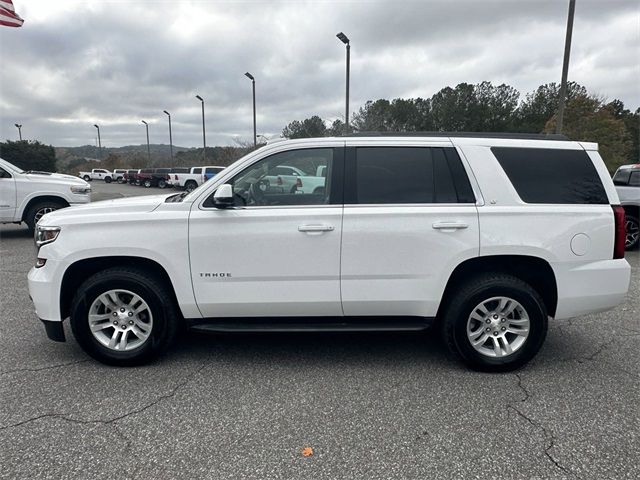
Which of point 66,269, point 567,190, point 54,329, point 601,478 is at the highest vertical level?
point 567,190

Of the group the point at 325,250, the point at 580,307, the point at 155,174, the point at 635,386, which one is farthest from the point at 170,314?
the point at 155,174

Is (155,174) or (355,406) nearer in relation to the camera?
(355,406)

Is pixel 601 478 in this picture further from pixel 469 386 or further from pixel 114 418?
pixel 114 418

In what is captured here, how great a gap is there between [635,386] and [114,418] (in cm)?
382

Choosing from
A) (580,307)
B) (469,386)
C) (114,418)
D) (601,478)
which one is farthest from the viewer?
(580,307)

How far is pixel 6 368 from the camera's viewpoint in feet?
11.4

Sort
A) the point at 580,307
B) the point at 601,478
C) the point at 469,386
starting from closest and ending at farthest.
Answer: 1. the point at 601,478
2. the point at 469,386
3. the point at 580,307

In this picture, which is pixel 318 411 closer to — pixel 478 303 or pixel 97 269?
pixel 478 303

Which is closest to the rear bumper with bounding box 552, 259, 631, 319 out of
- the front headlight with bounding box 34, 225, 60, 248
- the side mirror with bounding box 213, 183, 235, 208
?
the side mirror with bounding box 213, 183, 235, 208

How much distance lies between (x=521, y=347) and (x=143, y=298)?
3.09 metres

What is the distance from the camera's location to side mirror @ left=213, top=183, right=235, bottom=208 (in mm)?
3203

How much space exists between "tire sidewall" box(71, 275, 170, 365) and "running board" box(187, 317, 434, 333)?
0.26 m

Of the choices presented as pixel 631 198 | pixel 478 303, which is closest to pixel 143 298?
pixel 478 303

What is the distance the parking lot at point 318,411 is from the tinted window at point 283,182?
4.56ft
